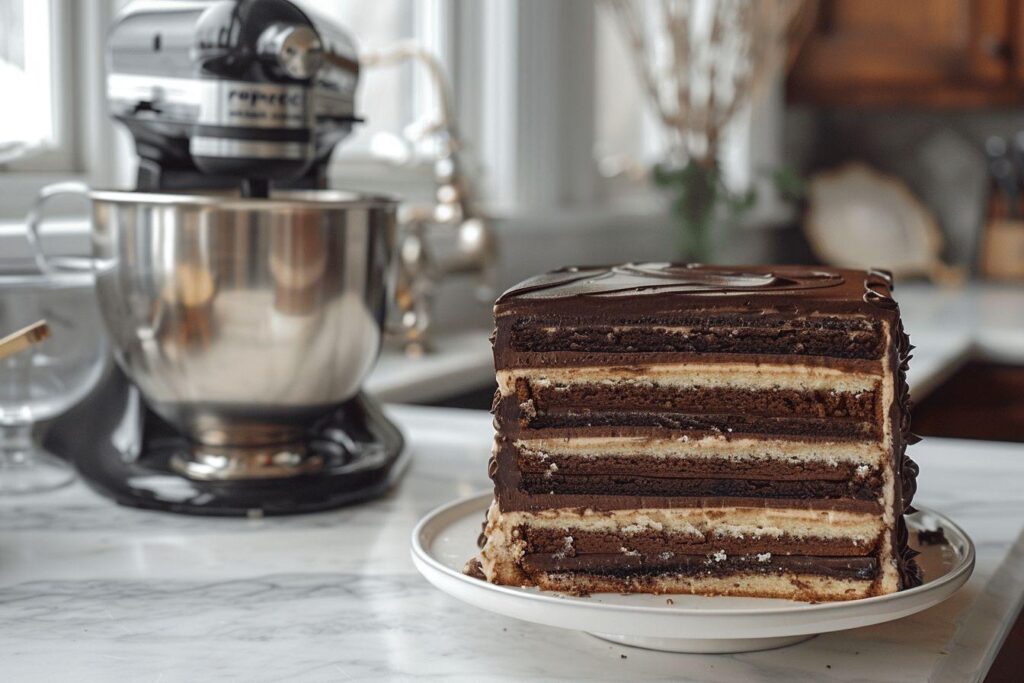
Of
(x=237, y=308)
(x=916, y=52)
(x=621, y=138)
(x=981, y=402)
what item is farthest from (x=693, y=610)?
(x=916, y=52)

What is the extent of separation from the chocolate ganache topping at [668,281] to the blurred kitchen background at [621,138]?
57cm

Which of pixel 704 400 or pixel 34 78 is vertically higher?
pixel 34 78

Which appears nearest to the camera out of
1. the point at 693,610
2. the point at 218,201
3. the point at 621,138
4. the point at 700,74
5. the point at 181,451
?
the point at 693,610

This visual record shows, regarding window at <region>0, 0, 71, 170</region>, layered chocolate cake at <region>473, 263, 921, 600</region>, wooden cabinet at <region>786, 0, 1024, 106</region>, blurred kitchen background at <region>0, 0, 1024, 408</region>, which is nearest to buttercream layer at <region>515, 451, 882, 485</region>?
layered chocolate cake at <region>473, 263, 921, 600</region>

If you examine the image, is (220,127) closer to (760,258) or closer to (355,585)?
(355,585)

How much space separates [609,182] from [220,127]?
199 centimetres

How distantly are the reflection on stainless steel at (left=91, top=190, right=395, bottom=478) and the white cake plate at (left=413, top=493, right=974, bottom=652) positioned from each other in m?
0.21

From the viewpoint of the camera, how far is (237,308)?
0.87 m

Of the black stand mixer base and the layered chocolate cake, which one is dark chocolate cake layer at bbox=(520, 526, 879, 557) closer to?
the layered chocolate cake

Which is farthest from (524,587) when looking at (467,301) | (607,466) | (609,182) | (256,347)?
(609,182)

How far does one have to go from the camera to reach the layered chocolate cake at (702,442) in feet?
2.20

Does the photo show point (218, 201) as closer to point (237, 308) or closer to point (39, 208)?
point (237, 308)

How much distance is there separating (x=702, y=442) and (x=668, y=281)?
0.33ft

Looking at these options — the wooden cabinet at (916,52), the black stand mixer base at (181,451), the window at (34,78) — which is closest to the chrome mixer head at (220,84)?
the black stand mixer base at (181,451)
